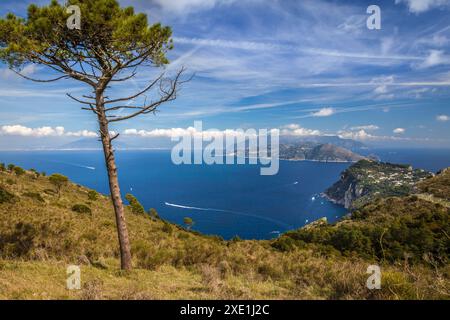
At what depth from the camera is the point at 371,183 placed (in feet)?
518

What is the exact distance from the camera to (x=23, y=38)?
7676mm

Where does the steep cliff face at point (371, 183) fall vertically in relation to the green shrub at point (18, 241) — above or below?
below

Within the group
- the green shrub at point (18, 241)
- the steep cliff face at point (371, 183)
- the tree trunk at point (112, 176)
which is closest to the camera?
the tree trunk at point (112, 176)

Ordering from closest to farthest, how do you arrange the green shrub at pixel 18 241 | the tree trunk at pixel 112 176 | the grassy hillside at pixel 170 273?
the grassy hillside at pixel 170 273
the tree trunk at pixel 112 176
the green shrub at pixel 18 241

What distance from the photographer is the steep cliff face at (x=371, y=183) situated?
14000 cm

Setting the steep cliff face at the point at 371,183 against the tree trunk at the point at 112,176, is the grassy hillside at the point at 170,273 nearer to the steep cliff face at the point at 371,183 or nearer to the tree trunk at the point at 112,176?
the tree trunk at the point at 112,176

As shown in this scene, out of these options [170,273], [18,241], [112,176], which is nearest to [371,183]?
[170,273]

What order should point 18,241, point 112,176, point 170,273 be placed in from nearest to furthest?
point 112,176
point 170,273
point 18,241

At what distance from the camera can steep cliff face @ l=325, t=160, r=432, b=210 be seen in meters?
140

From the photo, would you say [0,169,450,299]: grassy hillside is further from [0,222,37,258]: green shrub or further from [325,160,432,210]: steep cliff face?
[325,160,432,210]: steep cliff face

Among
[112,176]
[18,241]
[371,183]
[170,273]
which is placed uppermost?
[112,176]

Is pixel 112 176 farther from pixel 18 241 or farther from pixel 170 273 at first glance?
pixel 18 241

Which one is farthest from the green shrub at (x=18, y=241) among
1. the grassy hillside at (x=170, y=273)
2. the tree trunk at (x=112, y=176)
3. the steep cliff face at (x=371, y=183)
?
the steep cliff face at (x=371, y=183)
